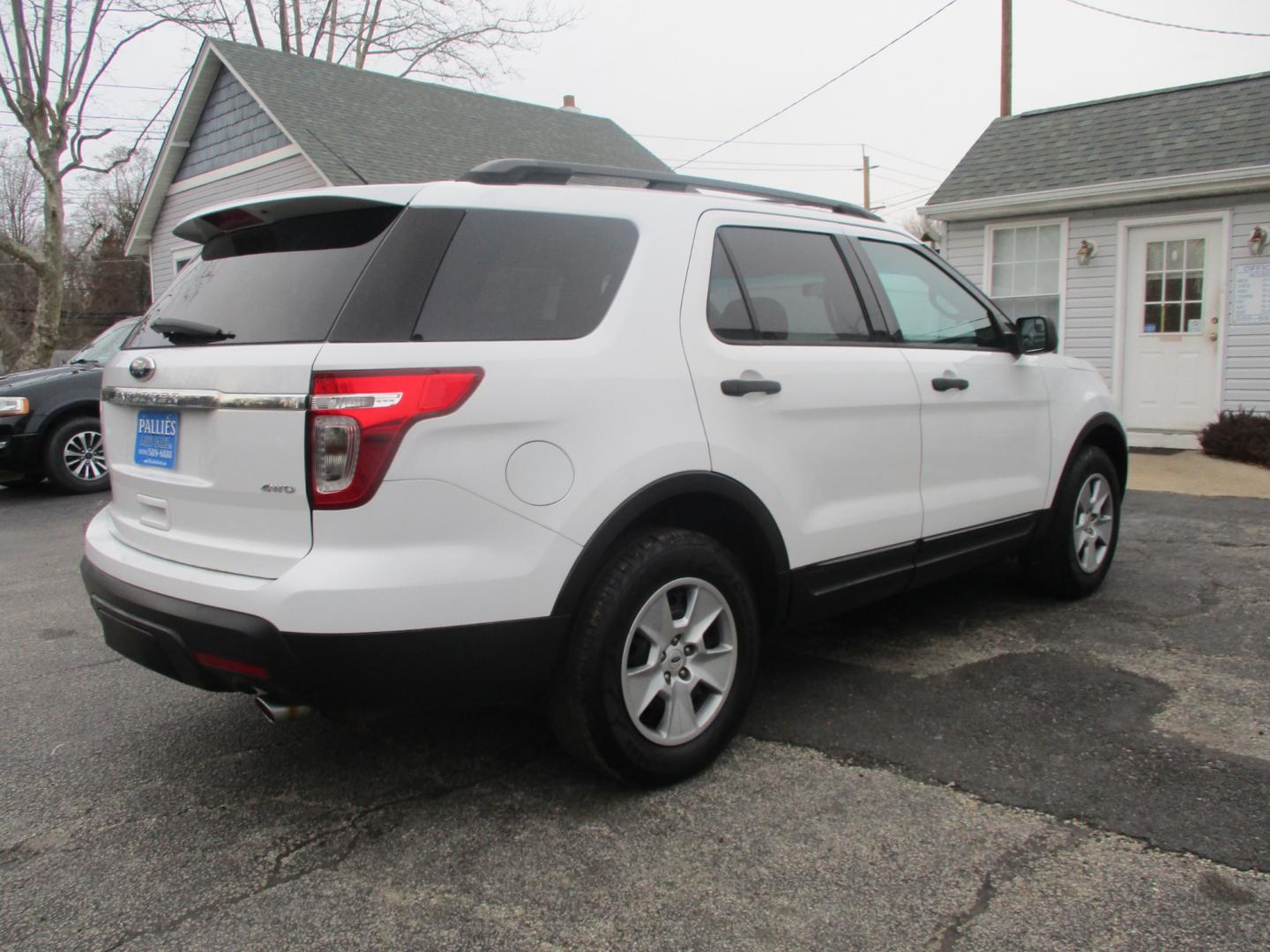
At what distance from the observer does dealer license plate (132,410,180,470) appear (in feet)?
9.12

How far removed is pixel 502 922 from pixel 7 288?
2004 inches

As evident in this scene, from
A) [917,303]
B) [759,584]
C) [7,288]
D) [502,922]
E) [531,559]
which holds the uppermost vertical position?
[7,288]

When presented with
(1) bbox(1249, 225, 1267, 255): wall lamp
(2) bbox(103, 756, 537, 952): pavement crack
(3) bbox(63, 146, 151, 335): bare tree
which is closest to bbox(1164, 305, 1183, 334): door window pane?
(1) bbox(1249, 225, 1267, 255): wall lamp

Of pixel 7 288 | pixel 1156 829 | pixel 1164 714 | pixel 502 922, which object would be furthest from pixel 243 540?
pixel 7 288

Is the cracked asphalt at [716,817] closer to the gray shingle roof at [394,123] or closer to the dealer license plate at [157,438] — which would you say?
the dealer license plate at [157,438]

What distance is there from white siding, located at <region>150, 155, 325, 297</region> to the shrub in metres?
11.9

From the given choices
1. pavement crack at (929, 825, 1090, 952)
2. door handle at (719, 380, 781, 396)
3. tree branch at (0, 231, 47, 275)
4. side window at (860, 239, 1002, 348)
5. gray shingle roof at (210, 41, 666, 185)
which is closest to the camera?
pavement crack at (929, 825, 1090, 952)

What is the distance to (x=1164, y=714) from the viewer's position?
3.45 meters

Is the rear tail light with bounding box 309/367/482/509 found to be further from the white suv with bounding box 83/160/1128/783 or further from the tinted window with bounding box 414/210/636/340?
the tinted window with bounding box 414/210/636/340

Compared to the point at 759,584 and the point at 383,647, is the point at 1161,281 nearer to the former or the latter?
the point at 759,584

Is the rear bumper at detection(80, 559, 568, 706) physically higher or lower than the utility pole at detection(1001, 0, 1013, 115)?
lower

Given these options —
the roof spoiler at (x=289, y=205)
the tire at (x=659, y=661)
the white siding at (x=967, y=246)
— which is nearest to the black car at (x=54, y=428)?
the roof spoiler at (x=289, y=205)

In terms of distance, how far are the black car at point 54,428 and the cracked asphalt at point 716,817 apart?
17.4ft

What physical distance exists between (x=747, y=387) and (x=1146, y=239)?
9.61 meters
